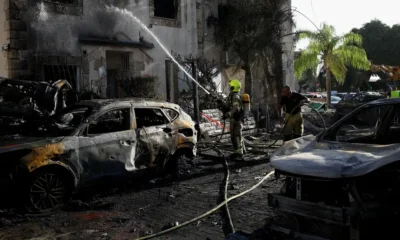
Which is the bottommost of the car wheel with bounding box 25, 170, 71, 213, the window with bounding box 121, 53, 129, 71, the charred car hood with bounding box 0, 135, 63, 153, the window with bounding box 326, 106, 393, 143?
the car wheel with bounding box 25, 170, 71, 213

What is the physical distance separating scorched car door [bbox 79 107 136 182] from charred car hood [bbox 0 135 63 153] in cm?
53

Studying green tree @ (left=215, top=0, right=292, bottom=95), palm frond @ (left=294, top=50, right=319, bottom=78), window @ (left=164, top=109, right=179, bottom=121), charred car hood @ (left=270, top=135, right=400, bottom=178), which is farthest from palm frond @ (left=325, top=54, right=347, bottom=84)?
charred car hood @ (left=270, top=135, right=400, bottom=178)

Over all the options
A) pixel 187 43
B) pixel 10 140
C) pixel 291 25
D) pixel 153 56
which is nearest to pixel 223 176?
pixel 10 140

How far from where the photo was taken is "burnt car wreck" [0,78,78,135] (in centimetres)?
833

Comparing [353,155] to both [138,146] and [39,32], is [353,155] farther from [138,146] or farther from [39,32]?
[39,32]

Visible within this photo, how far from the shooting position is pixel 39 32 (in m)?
12.0

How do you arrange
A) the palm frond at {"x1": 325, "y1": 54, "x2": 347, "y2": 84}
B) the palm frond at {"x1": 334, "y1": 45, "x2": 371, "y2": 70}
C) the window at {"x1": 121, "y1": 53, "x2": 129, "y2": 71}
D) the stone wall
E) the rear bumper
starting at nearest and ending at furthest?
the rear bumper
the stone wall
the window at {"x1": 121, "y1": 53, "x2": 129, "y2": 71}
the palm frond at {"x1": 325, "y1": 54, "x2": 347, "y2": 84}
the palm frond at {"x1": 334, "y1": 45, "x2": 371, "y2": 70}

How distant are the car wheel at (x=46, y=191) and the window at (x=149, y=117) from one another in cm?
191

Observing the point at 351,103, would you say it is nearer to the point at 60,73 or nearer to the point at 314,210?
the point at 60,73

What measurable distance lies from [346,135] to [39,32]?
33.3 ft

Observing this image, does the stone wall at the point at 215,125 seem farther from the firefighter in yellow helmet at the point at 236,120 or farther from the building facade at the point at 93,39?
the firefighter in yellow helmet at the point at 236,120

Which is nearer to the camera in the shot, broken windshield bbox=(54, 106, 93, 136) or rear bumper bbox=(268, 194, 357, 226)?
rear bumper bbox=(268, 194, 357, 226)

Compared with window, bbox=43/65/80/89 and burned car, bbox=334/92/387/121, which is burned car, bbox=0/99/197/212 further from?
burned car, bbox=334/92/387/121

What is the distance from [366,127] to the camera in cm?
535
